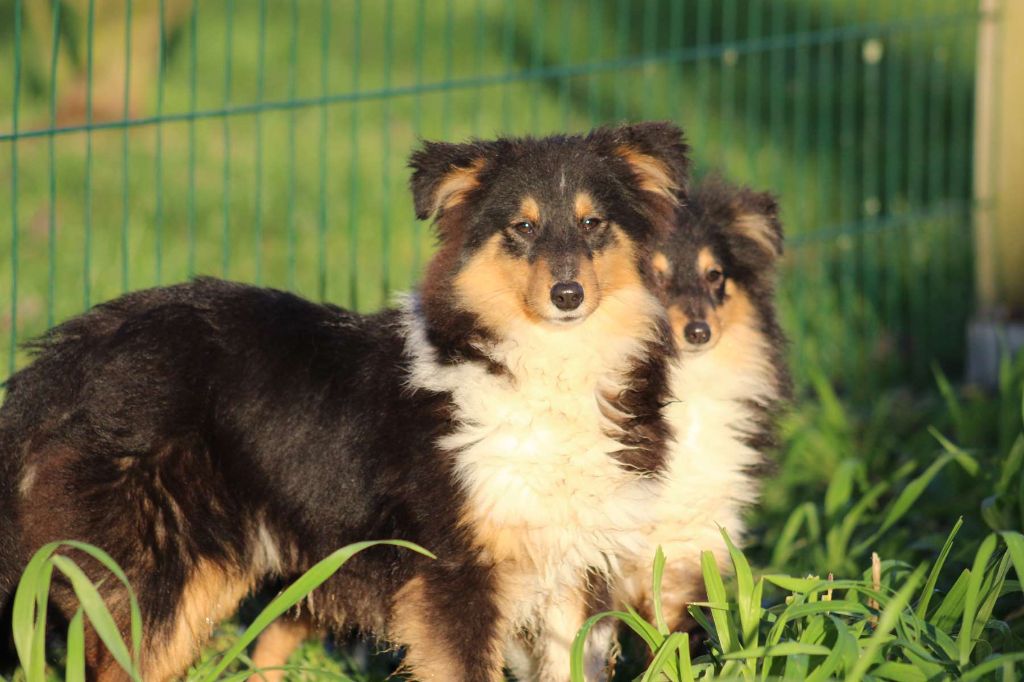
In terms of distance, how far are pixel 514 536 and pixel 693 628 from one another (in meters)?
1.07

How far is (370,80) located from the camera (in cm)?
1110

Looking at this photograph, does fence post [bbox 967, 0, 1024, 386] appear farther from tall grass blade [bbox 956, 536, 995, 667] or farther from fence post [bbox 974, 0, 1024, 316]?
tall grass blade [bbox 956, 536, 995, 667]

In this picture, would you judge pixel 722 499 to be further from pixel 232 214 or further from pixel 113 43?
pixel 113 43

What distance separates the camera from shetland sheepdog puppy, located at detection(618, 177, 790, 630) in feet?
13.9

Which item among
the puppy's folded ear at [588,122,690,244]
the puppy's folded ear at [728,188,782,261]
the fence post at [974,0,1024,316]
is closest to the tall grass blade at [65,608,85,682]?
the puppy's folded ear at [588,122,690,244]

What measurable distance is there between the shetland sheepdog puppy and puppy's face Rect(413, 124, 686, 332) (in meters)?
0.46

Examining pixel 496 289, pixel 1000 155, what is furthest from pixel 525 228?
pixel 1000 155

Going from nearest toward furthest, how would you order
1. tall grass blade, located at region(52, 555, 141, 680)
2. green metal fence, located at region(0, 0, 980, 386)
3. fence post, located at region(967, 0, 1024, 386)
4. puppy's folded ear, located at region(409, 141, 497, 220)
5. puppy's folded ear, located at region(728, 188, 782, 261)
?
tall grass blade, located at region(52, 555, 141, 680) < puppy's folded ear, located at region(409, 141, 497, 220) < puppy's folded ear, located at region(728, 188, 782, 261) < green metal fence, located at region(0, 0, 980, 386) < fence post, located at region(967, 0, 1024, 386)

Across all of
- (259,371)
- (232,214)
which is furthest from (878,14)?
(259,371)

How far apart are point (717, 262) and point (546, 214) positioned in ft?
3.23

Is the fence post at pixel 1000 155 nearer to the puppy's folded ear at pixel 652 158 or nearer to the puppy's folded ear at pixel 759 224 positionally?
the puppy's folded ear at pixel 759 224

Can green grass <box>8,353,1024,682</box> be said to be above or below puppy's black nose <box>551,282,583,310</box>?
below

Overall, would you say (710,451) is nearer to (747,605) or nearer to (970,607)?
(747,605)

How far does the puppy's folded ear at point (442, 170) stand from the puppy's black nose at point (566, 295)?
45 centimetres
